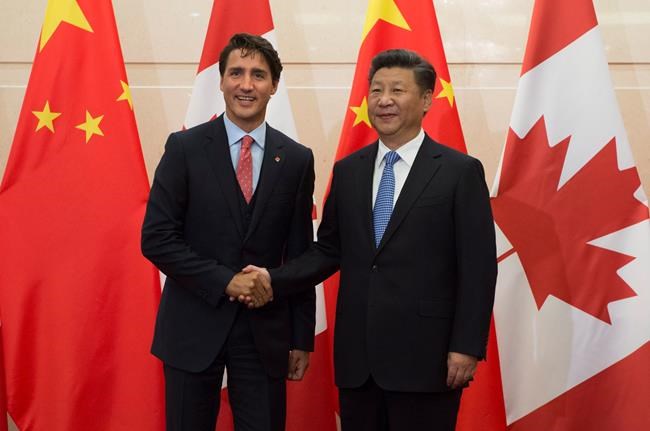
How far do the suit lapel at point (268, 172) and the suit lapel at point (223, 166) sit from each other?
0.05 m

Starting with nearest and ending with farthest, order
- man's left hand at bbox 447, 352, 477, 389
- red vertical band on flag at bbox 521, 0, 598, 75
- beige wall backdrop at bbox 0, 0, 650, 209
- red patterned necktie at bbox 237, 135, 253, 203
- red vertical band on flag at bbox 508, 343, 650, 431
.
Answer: man's left hand at bbox 447, 352, 477, 389, red patterned necktie at bbox 237, 135, 253, 203, red vertical band on flag at bbox 508, 343, 650, 431, red vertical band on flag at bbox 521, 0, 598, 75, beige wall backdrop at bbox 0, 0, 650, 209

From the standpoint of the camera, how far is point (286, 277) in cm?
202

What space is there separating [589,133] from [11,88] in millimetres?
2305

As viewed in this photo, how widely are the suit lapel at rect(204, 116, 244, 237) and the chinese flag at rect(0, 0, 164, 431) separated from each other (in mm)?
792

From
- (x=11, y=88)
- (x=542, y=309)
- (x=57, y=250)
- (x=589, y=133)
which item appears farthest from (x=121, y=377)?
(x=589, y=133)

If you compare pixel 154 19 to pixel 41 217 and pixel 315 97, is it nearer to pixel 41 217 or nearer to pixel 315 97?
pixel 315 97

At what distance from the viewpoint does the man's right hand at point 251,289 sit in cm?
195

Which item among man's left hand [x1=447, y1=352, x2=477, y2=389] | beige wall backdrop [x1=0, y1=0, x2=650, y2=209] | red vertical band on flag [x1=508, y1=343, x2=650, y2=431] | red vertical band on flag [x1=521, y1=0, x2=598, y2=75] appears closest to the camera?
man's left hand [x1=447, y1=352, x2=477, y2=389]

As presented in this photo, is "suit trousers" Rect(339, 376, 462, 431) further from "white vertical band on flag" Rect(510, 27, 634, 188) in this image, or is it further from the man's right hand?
"white vertical band on flag" Rect(510, 27, 634, 188)

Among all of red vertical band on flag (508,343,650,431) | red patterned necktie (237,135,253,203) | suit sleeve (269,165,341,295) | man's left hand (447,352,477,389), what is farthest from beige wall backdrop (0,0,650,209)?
man's left hand (447,352,477,389)

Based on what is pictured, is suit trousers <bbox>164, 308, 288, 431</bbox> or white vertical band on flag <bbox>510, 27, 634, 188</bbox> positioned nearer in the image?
suit trousers <bbox>164, 308, 288, 431</bbox>

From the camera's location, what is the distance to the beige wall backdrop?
3168 millimetres

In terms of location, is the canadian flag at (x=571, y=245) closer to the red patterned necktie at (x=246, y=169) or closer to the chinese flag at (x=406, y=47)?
the chinese flag at (x=406, y=47)

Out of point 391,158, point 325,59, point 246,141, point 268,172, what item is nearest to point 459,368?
point 391,158
